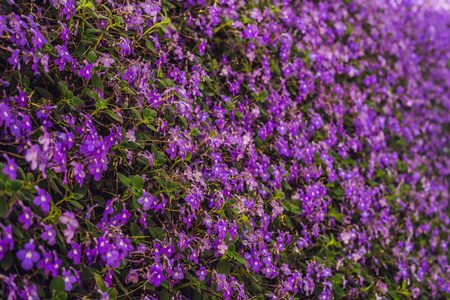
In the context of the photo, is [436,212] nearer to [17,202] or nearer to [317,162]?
[317,162]

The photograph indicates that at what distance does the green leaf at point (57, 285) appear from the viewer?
66.4 inches

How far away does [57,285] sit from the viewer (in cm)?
169

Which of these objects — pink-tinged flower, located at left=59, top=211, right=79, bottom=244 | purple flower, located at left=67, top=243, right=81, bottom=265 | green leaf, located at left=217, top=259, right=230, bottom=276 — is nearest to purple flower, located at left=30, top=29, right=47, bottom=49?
pink-tinged flower, located at left=59, top=211, right=79, bottom=244

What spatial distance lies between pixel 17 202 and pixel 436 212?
14.1ft

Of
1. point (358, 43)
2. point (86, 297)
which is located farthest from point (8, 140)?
point (358, 43)

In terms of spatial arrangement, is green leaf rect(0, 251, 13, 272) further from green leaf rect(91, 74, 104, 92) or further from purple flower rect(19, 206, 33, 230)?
green leaf rect(91, 74, 104, 92)

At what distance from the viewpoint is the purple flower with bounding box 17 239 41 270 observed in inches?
61.5

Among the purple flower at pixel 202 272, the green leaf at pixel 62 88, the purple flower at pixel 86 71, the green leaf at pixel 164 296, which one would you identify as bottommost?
the green leaf at pixel 164 296

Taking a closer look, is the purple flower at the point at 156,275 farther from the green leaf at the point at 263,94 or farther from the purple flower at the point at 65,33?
the green leaf at the point at 263,94

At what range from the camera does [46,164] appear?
5.75ft

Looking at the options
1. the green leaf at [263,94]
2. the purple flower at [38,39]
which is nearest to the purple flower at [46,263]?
the purple flower at [38,39]

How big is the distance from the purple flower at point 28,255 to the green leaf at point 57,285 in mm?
148

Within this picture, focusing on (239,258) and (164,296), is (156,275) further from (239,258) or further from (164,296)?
(239,258)

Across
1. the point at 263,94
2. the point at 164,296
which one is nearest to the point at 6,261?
the point at 164,296
